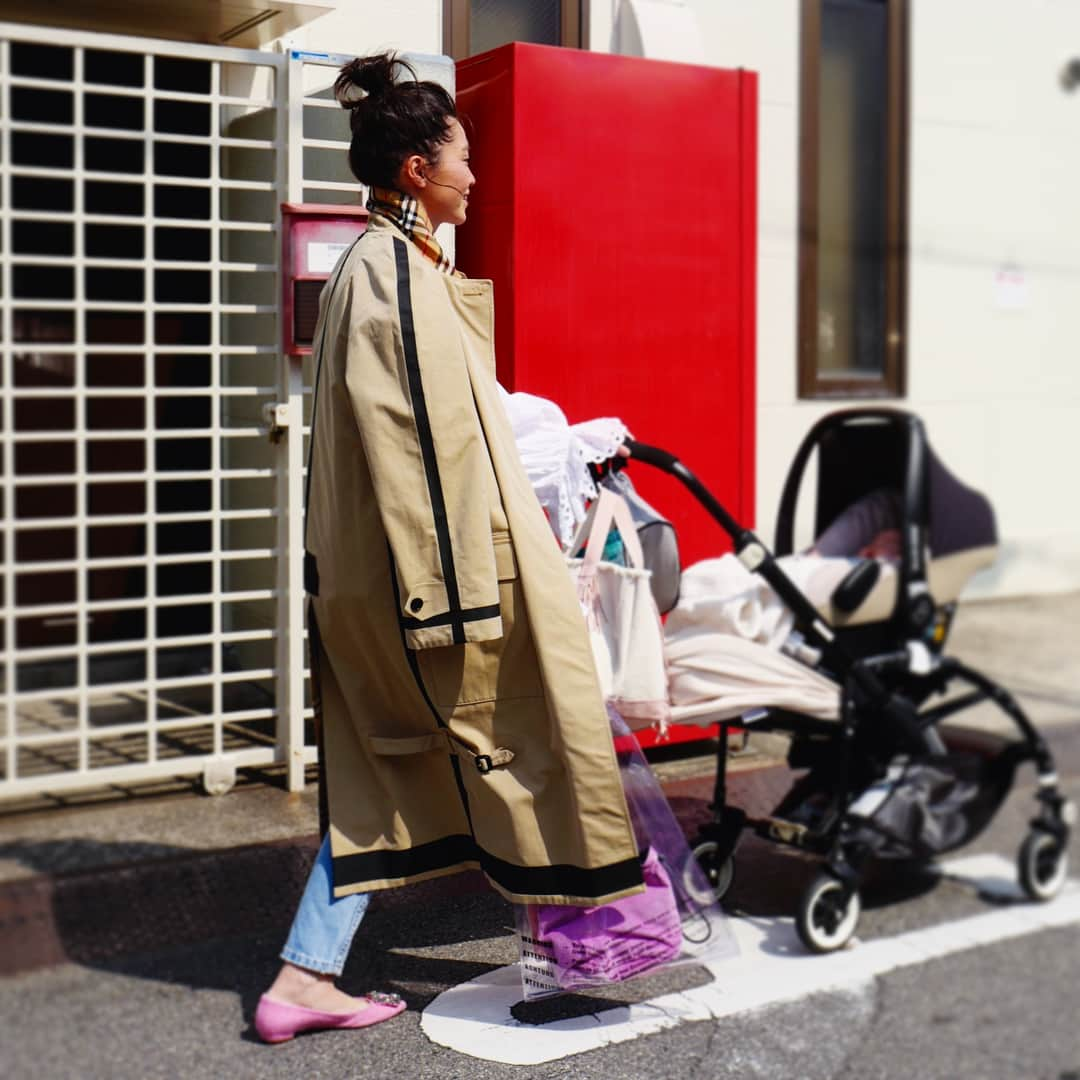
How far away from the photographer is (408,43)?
11.7 ft

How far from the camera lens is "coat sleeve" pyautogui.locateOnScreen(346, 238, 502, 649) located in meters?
2.40

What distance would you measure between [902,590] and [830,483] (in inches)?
21.6

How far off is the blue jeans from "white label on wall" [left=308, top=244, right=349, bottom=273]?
1718 mm

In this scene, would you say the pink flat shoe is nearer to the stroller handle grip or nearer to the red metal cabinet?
the stroller handle grip

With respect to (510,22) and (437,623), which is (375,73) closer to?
(437,623)

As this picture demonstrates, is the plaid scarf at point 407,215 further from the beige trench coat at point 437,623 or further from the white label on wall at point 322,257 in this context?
the white label on wall at point 322,257

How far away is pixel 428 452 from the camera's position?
7.91ft

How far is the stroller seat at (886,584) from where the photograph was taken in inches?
135

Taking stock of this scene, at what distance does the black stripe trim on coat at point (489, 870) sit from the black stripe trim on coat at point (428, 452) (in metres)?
0.51

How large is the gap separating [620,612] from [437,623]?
60cm

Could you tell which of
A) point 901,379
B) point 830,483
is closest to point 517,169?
point 830,483

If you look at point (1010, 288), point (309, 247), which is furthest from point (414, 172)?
point (1010, 288)

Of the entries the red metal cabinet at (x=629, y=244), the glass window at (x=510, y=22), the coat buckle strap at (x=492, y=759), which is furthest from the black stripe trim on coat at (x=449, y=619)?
the glass window at (x=510, y=22)

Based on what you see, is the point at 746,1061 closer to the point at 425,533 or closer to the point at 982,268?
the point at 425,533
